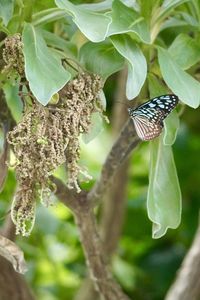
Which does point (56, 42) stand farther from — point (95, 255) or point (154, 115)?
point (95, 255)

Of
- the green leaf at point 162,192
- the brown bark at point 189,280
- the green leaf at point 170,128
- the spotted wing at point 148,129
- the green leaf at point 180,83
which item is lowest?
the brown bark at point 189,280

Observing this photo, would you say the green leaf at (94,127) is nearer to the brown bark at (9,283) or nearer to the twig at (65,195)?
the twig at (65,195)

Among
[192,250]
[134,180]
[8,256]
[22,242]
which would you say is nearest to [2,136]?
[8,256]

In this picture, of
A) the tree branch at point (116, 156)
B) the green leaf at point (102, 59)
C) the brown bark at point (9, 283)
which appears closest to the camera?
the green leaf at point (102, 59)

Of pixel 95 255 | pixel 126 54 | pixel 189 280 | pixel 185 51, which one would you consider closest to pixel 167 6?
pixel 185 51

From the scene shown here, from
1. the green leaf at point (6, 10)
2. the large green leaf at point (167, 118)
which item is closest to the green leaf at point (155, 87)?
the large green leaf at point (167, 118)

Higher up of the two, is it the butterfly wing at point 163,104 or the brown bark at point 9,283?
the butterfly wing at point 163,104

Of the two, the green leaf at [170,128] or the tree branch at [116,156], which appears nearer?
the green leaf at [170,128]
